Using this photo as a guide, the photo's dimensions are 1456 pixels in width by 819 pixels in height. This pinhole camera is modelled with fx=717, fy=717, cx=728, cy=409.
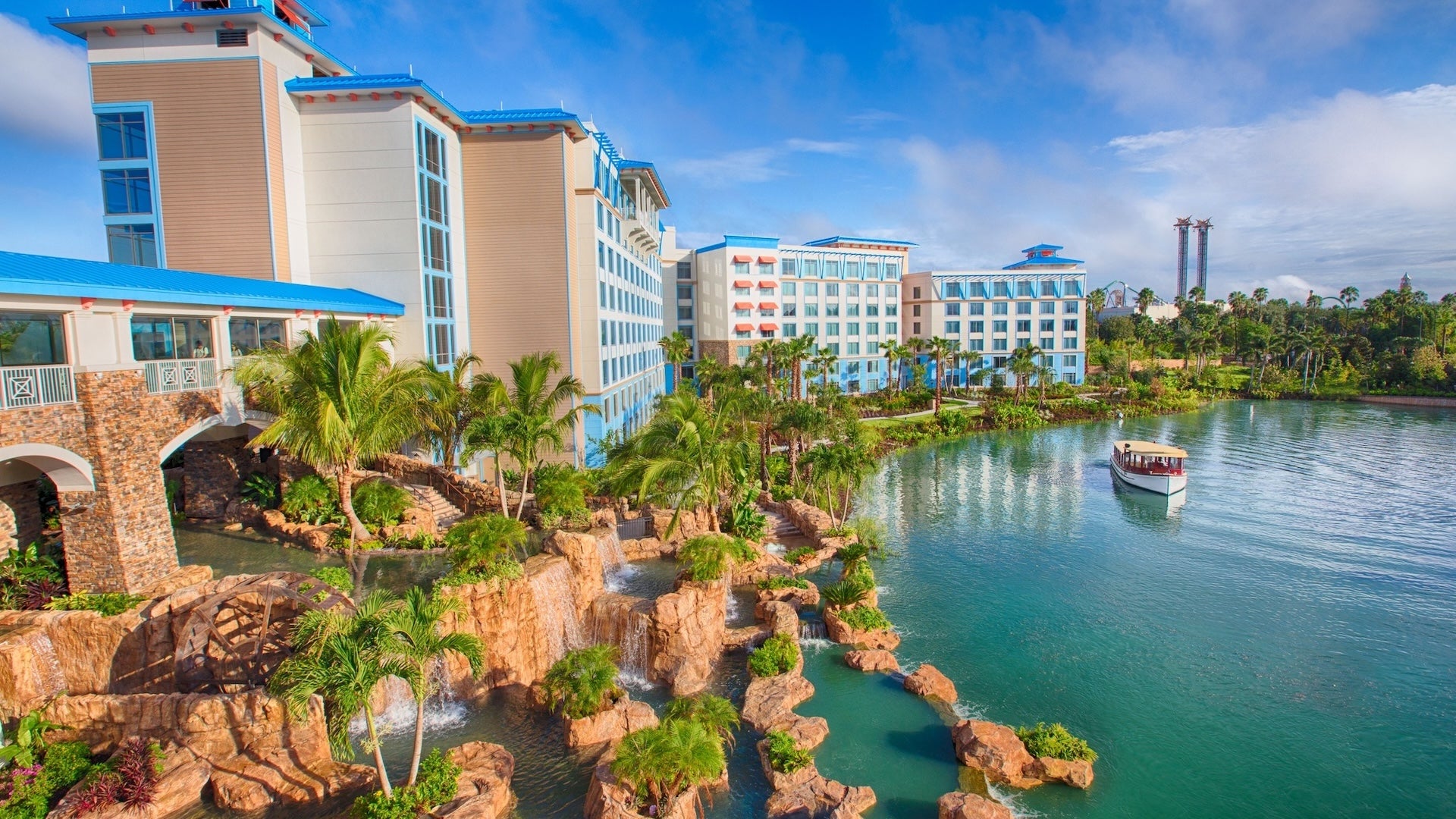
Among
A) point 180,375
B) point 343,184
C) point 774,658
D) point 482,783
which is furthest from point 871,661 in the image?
point 343,184

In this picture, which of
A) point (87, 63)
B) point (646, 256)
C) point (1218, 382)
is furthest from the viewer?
point (1218, 382)

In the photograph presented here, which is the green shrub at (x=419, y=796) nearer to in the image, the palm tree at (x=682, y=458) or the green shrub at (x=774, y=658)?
the green shrub at (x=774, y=658)

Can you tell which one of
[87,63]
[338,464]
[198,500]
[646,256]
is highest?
[87,63]

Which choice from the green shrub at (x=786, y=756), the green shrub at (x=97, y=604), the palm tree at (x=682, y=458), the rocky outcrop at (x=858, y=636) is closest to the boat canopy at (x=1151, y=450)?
the rocky outcrop at (x=858, y=636)

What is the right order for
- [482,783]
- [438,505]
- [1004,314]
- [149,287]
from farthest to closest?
[1004,314] → [438,505] → [149,287] → [482,783]

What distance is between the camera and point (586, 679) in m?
15.4

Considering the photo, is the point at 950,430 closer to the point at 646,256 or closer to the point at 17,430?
the point at 646,256

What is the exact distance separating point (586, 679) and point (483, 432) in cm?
1139

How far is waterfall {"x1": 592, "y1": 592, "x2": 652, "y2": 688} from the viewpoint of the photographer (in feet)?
60.1

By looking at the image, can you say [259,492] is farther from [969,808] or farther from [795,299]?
[795,299]

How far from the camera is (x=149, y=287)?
1708cm

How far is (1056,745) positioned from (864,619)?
6515mm

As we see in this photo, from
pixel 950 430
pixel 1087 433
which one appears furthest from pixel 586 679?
pixel 1087 433

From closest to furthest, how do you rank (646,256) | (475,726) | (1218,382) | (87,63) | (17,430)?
(17,430)
(475,726)
(87,63)
(646,256)
(1218,382)
